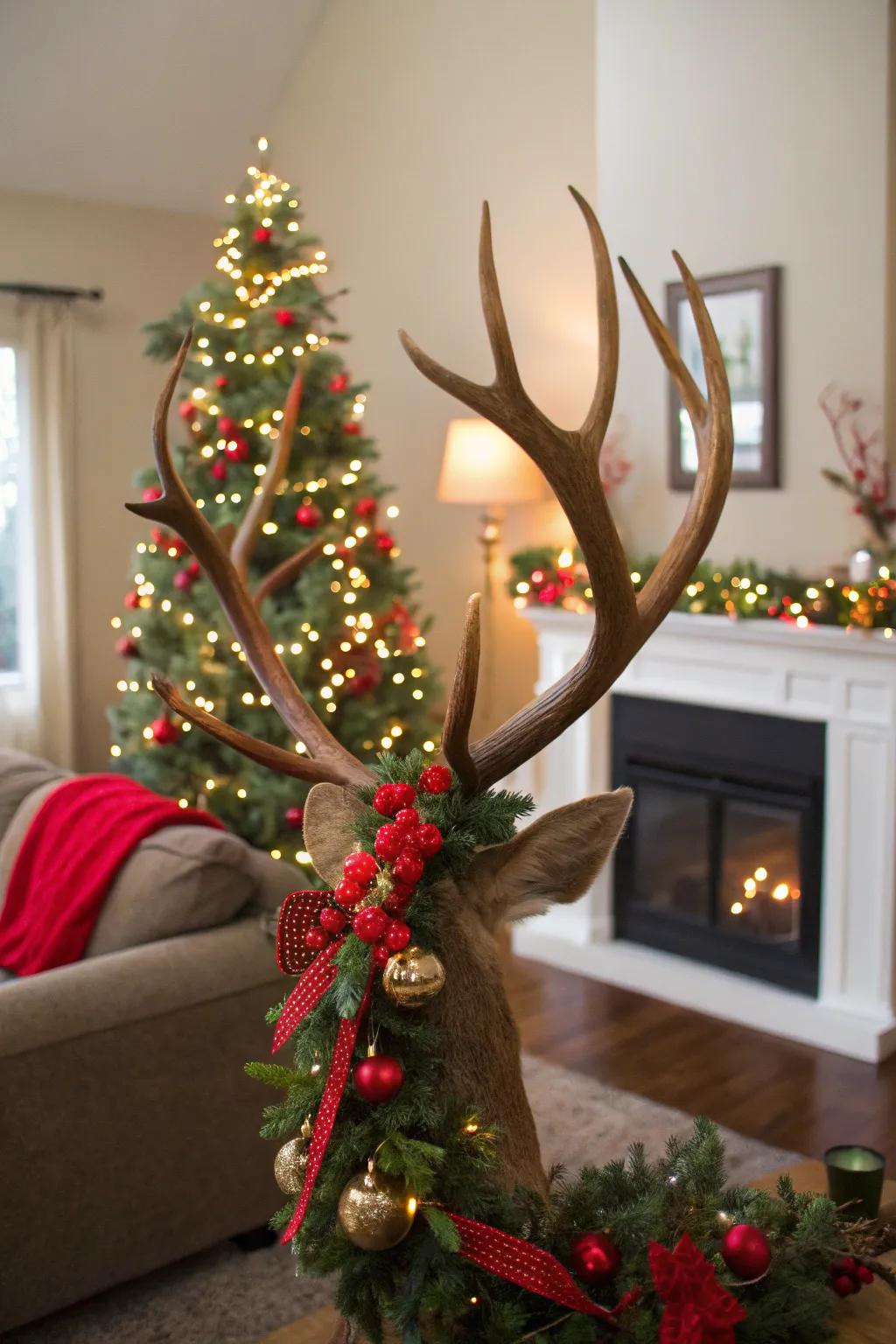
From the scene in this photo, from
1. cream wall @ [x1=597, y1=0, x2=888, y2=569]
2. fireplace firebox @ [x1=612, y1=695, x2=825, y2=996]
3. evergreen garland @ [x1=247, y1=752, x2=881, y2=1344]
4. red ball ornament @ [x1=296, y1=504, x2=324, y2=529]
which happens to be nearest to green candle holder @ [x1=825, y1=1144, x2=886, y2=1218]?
evergreen garland @ [x1=247, y1=752, x2=881, y2=1344]

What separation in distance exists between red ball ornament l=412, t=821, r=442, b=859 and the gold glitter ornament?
264mm

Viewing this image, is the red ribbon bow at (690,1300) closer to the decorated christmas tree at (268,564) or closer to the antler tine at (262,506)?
the antler tine at (262,506)

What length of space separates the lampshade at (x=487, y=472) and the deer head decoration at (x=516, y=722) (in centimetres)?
341

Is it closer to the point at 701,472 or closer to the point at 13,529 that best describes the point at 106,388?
the point at 13,529

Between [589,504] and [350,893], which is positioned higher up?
[589,504]

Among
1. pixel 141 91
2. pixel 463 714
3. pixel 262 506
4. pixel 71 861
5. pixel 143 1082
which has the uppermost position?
pixel 141 91

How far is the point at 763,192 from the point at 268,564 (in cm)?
192

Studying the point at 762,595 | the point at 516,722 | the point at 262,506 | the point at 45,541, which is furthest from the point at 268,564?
the point at 516,722

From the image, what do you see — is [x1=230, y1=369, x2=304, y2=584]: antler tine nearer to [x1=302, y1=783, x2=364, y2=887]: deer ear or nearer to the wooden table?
[x1=302, y1=783, x2=364, y2=887]: deer ear

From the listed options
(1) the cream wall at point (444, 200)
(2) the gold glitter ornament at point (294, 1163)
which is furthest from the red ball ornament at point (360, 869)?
(1) the cream wall at point (444, 200)

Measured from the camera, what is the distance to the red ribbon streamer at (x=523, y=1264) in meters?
1.13

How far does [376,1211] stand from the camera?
3.66ft

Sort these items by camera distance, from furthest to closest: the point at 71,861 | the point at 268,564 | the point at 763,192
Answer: the point at 268,564 < the point at 763,192 < the point at 71,861

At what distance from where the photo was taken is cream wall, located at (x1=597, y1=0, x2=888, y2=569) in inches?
151
